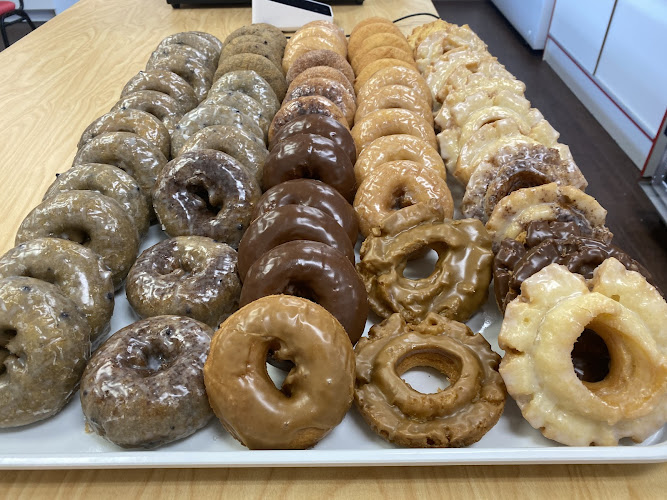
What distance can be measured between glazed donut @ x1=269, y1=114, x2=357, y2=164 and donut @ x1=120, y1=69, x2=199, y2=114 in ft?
2.67

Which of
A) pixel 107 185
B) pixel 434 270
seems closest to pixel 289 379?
pixel 434 270

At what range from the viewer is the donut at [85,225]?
2.06 metres

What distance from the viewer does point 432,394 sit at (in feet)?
5.29

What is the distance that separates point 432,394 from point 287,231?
2.35 ft

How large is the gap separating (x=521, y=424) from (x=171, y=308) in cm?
118

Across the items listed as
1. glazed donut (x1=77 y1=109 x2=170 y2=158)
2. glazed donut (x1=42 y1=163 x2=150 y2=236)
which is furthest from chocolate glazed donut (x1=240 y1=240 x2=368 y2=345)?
glazed donut (x1=77 y1=109 x2=170 y2=158)

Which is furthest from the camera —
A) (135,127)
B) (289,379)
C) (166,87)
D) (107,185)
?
(166,87)

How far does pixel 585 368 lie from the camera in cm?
171

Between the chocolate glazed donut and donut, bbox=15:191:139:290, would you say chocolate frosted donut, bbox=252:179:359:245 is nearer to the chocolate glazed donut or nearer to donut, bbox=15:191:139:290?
the chocolate glazed donut

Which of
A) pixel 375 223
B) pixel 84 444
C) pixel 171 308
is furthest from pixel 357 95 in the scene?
pixel 84 444

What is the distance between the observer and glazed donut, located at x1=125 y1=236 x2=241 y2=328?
1.92 meters

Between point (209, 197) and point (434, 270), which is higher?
point (209, 197)

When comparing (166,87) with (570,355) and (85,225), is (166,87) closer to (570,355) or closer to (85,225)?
(85,225)

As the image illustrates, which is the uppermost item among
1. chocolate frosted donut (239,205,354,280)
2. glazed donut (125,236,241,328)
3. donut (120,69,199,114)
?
chocolate frosted donut (239,205,354,280)
